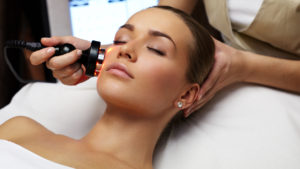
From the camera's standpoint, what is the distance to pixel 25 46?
40.3 inches

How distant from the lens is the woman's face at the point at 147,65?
0.88 meters

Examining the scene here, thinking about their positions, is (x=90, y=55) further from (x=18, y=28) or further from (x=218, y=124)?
(x=18, y=28)

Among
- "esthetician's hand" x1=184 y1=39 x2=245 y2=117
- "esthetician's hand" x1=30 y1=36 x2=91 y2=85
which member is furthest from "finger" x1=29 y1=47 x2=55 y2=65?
"esthetician's hand" x1=184 y1=39 x2=245 y2=117

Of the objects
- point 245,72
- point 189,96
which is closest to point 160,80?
point 189,96

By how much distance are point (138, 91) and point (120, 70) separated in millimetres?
84

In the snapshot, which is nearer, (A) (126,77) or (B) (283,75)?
(A) (126,77)

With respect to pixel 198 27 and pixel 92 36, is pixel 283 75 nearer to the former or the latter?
pixel 198 27

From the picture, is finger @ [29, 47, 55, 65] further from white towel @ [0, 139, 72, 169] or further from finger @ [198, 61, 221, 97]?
finger @ [198, 61, 221, 97]

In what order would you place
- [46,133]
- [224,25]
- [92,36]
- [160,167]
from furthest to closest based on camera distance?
[92,36] → [224,25] → [160,167] → [46,133]

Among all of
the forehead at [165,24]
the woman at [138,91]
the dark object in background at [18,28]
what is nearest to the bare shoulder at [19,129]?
the woman at [138,91]

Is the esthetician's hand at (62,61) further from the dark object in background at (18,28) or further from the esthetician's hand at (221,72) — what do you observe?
the dark object in background at (18,28)

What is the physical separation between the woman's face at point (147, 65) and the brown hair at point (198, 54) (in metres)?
0.02

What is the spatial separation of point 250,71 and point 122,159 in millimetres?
595

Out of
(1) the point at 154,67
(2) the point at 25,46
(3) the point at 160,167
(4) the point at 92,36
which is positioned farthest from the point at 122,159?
(4) the point at 92,36
